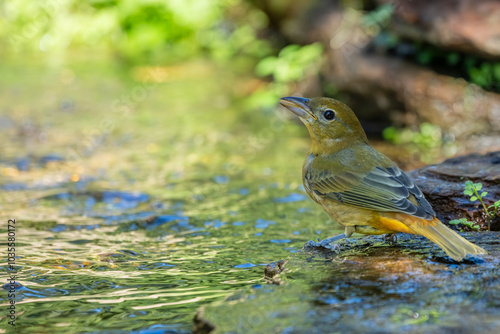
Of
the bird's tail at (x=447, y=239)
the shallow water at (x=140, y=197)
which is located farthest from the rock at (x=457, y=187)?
the shallow water at (x=140, y=197)

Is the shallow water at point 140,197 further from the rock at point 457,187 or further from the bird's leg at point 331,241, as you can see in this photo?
the rock at point 457,187

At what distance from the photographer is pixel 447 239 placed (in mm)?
3574

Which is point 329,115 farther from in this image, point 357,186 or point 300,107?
point 357,186

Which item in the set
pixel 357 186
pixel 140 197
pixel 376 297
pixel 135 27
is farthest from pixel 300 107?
pixel 135 27

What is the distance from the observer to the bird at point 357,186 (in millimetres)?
3764

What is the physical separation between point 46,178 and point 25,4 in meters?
11.3

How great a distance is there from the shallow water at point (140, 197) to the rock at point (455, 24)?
7.47 ft

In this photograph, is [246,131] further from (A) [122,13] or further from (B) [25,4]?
(B) [25,4]

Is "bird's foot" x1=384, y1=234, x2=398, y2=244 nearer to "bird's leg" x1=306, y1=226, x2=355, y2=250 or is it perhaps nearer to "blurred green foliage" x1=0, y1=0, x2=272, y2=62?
"bird's leg" x1=306, y1=226, x2=355, y2=250

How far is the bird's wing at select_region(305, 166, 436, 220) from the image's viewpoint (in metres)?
3.87

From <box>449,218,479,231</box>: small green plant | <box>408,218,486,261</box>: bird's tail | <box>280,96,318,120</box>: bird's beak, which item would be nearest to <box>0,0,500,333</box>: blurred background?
<box>280,96,318,120</box>: bird's beak

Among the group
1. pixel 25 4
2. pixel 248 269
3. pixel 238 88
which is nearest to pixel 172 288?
pixel 248 269

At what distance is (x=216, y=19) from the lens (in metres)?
17.2

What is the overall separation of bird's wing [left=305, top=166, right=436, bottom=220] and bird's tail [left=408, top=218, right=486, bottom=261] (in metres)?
0.06
